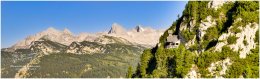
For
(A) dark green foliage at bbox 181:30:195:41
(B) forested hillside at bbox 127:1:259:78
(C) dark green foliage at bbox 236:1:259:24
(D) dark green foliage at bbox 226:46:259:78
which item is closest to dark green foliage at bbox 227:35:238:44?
(B) forested hillside at bbox 127:1:259:78

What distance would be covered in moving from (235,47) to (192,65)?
1186 cm

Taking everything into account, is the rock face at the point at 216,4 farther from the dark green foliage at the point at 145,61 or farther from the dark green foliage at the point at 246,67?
the dark green foliage at the point at 145,61

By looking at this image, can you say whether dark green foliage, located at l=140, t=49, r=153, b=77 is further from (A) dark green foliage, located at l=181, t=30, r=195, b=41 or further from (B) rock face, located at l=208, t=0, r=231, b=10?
(B) rock face, located at l=208, t=0, r=231, b=10

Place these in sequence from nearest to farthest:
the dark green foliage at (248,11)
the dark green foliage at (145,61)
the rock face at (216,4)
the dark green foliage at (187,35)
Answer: the dark green foliage at (248,11) < the rock face at (216,4) < the dark green foliage at (187,35) < the dark green foliage at (145,61)

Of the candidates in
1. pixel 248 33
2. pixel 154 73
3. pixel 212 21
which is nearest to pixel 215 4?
pixel 212 21

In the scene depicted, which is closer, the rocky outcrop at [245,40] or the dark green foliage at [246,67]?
the dark green foliage at [246,67]

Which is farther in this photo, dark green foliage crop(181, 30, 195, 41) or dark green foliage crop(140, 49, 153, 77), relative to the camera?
dark green foliage crop(140, 49, 153, 77)

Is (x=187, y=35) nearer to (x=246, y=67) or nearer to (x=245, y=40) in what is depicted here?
(x=245, y=40)

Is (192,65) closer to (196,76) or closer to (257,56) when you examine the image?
(196,76)

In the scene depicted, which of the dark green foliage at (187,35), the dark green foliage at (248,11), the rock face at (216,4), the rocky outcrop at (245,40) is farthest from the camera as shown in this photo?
the dark green foliage at (187,35)

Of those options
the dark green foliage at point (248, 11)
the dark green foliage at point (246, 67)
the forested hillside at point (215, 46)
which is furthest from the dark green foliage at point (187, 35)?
the dark green foliage at point (246, 67)

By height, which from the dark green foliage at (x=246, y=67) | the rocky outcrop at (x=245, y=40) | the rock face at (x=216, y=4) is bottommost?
the dark green foliage at (x=246, y=67)

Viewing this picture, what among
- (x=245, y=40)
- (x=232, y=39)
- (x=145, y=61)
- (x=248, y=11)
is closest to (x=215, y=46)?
(x=232, y=39)

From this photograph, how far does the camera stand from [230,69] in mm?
135375
